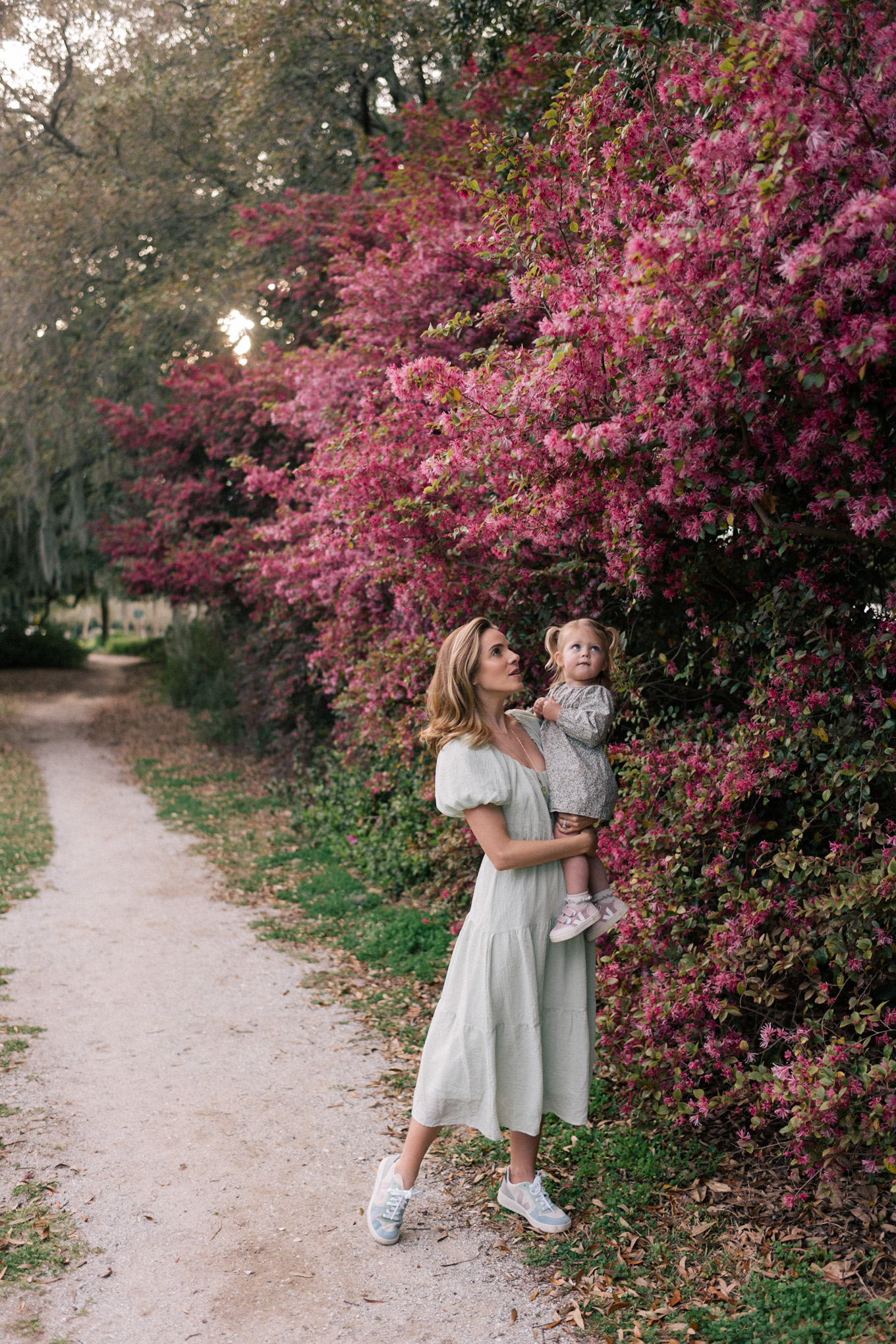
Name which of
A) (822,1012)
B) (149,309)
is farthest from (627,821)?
(149,309)

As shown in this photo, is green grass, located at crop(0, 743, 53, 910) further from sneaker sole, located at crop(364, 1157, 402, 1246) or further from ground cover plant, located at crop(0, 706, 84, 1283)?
sneaker sole, located at crop(364, 1157, 402, 1246)

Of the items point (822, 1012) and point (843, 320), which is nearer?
point (843, 320)

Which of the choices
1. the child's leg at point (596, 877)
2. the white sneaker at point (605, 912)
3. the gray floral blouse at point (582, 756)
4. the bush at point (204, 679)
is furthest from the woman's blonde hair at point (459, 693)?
the bush at point (204, 679)

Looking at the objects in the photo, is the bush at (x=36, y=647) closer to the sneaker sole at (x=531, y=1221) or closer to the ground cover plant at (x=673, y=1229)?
the ground cover plant at (x=673, y=1229)

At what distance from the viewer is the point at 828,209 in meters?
2.62

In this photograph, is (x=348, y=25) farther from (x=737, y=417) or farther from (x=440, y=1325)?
(x=440, y=1325)

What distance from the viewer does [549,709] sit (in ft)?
10.2

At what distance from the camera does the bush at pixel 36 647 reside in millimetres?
25572

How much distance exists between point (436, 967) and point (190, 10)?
1184 cm

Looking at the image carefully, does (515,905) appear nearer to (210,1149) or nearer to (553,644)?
(553,644)

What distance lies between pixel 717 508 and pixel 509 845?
1258 mm

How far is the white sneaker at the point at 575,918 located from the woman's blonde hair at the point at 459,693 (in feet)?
1.86

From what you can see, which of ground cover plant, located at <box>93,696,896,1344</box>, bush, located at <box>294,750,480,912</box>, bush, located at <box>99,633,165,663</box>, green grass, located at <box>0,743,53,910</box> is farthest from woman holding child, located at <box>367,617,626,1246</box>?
bush, located at <box>99,633,165,663</box>

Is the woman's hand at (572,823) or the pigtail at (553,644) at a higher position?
the pigtail at (553,644)
